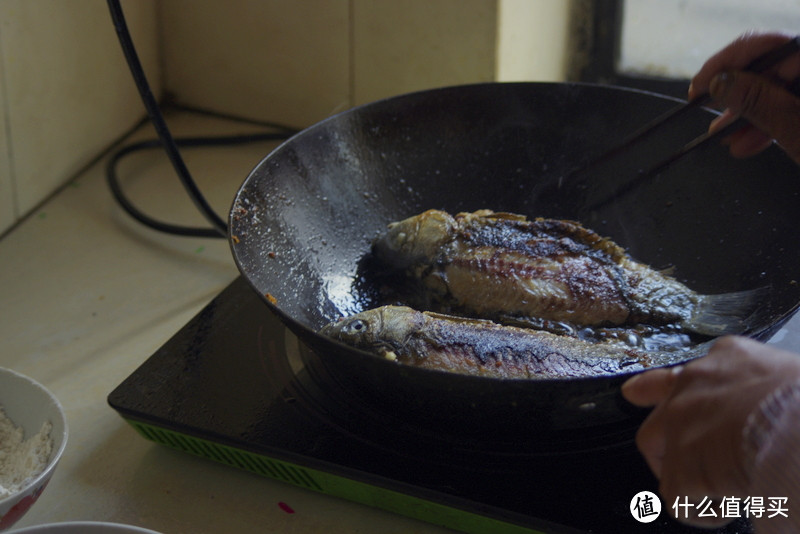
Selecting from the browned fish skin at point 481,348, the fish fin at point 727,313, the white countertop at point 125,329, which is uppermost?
the browned fish skin at point 481,348

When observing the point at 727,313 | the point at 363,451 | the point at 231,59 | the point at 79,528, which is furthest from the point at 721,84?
the point at 231,59

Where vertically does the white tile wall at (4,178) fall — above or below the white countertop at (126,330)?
above

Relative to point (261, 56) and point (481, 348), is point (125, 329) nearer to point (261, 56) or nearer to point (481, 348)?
point (481, 348)

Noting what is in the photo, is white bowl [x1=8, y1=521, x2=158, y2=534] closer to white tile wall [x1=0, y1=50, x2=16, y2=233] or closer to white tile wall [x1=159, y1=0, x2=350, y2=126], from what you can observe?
white tile wall [x1=0, y1=50, x2=16, y2=233]

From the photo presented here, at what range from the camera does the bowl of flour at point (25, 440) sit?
0.87m

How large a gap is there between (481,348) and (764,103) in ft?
1.77

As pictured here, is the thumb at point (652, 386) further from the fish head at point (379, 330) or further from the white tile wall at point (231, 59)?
the white tile wall at point (231, 59)

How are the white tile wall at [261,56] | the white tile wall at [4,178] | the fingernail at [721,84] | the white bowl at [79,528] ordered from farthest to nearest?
the white tile wall at [261,56] → the white tile wall at [4,178] → the fingernail at [721,84] → the white bowl at [79,528]

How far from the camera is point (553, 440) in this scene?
0.94 m

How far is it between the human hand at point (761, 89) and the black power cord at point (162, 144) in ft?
2.85

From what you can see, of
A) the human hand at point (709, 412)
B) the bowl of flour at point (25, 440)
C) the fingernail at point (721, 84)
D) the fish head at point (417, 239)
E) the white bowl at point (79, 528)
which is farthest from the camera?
the fish head at point (417, 239)

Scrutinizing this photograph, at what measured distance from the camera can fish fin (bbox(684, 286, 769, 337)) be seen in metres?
1.10

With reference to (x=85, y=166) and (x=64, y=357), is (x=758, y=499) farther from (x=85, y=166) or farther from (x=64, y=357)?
(x=85, y=166)

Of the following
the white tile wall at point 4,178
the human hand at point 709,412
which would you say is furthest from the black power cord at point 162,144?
the human hand at point 709,412
